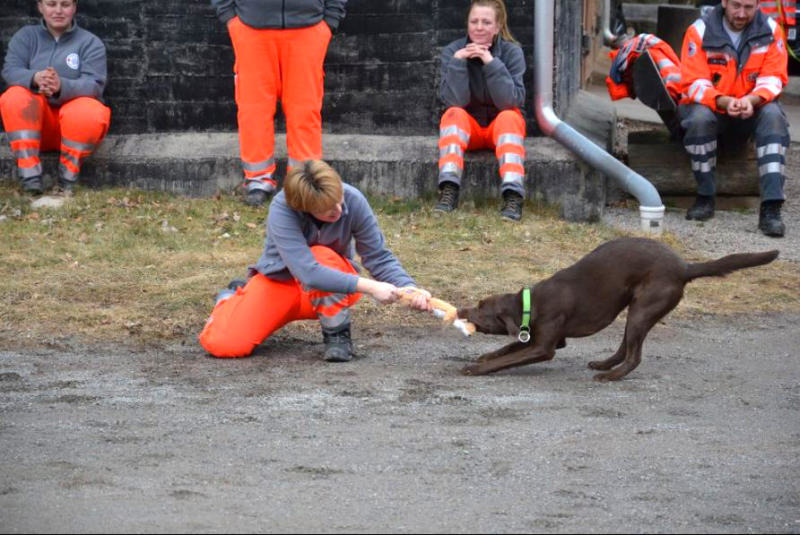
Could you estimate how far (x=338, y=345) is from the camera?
253 inches

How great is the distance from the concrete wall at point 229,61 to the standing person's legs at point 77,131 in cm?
57

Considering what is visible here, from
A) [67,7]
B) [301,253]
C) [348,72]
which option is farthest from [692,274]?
[67,7]

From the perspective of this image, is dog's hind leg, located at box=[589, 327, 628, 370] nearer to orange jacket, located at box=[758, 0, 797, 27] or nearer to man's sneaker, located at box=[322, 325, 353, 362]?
man's sneaker, located at box=[322, 325, 353, 362]

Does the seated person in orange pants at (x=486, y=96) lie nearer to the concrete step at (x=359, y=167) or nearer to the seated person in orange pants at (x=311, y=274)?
the concrete step at (x=359, y=167)

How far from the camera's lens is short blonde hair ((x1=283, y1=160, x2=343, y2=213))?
5949mm

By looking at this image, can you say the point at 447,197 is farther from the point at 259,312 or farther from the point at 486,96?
the point at 259,312

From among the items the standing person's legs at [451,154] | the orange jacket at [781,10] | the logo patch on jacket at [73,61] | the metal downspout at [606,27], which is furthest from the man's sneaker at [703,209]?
the metal downspout at [606,27]

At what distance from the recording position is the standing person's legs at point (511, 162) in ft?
30.9

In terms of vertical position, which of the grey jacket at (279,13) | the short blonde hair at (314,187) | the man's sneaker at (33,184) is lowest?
the man's sneaker at (33,184)

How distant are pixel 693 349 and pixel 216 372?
254cm

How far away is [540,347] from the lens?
6.10m

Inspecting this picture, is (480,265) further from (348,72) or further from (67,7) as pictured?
(67,7)

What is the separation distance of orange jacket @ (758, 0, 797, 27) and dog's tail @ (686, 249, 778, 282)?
30.2 feet

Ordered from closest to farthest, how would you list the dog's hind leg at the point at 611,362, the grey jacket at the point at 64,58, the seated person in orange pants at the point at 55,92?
the dog's hind leg at the point at 611,362, the seated person in orange pants at the point at 55,92, the grey jacket at the point at 64,58
